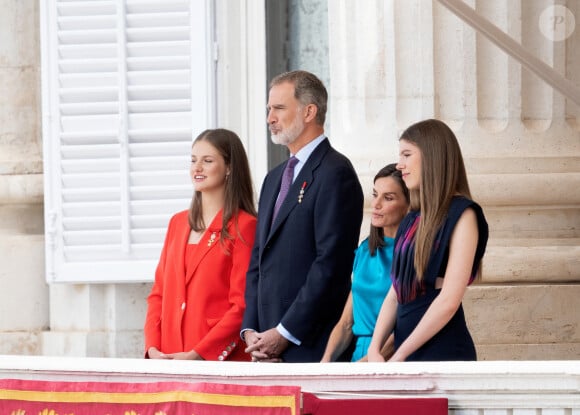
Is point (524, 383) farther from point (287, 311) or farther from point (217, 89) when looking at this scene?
point (217, 89)

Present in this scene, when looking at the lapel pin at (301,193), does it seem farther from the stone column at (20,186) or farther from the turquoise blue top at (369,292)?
the stone column at (20,186)

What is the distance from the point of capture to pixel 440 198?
4152 mm

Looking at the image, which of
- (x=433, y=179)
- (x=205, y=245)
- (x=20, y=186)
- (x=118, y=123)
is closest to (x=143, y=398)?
(x=433, y=179)

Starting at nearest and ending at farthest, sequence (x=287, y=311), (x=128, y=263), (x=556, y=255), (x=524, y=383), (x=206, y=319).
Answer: (x=524, y=383), (x=287, y=311), (x=206, y=319), (x=556, y=255), (x=128, y=263)

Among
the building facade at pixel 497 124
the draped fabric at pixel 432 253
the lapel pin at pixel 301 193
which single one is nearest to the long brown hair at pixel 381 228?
the lapel pin at pixel 301 193

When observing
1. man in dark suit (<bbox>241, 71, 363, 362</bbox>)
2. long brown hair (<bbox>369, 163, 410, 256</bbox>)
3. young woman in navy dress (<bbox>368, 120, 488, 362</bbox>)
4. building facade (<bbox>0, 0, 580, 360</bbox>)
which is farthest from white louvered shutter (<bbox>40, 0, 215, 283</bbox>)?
young woman in navy dress (<bbox>368, 120, 488, 362</bbox>)

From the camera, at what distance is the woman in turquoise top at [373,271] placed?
15.1 ft

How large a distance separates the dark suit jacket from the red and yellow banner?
3.41 ft

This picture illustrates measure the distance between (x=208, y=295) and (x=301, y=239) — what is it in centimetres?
48

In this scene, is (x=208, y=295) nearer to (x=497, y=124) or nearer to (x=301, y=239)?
(x=301, y=239)

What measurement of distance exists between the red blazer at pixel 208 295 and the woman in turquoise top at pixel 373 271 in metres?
0.43

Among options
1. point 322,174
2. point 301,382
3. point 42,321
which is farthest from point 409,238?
point 42,321

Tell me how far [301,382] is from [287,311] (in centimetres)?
119

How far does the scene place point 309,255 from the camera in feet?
15.4
